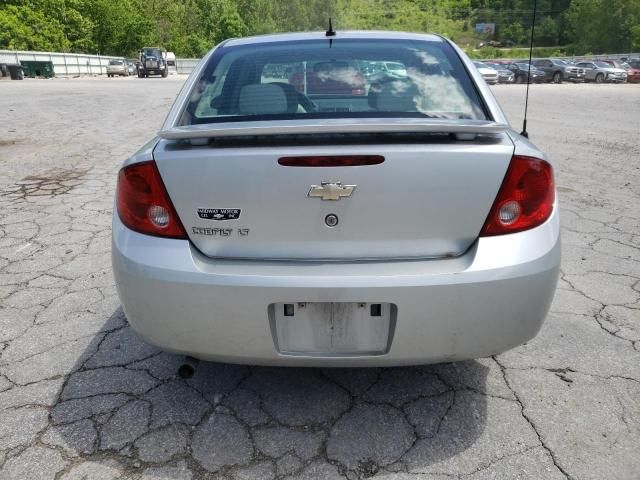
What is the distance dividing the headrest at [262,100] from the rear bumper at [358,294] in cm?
70

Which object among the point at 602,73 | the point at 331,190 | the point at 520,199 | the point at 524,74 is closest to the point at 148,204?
the point at 331,190

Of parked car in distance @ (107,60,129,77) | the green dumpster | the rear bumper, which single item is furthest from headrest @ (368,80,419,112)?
parked car in distance @ (107,60,129,77)

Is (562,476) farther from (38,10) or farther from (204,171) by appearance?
(38,10)

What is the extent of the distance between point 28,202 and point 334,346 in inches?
186

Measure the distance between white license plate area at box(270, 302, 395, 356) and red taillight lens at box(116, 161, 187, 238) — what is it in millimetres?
494

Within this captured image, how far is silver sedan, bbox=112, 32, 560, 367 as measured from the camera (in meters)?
1.80

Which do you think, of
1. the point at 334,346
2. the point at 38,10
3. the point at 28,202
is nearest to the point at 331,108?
the point at 334,346

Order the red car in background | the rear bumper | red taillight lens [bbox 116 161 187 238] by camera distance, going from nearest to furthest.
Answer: the rear bumper < red taillight lens [bbox 116 161 187 238] < the red car in background

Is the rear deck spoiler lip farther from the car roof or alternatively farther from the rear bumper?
the car roof

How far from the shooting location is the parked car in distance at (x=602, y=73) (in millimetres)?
36000

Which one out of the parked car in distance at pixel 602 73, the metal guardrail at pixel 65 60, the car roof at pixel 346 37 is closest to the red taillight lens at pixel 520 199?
the car roof at pixel 346 37

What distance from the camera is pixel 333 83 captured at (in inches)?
102

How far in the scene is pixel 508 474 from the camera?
6.18 ft

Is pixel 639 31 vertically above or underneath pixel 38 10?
underneath
